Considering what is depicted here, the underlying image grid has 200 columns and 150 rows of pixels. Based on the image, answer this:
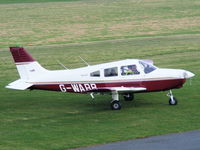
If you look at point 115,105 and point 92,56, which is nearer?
point 115,105

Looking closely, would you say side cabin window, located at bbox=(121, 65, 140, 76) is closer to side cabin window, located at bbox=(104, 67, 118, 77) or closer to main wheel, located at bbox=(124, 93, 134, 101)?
side cabin window, located at bbox=(104, 67, 118, 77)

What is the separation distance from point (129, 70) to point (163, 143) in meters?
5.60

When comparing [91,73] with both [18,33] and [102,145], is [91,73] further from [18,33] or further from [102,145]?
[18,33]

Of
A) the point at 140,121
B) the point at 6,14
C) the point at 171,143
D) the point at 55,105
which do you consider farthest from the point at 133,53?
the point at 6,14

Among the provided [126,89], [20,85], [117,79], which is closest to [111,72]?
[117,79]

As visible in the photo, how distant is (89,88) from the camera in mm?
22672

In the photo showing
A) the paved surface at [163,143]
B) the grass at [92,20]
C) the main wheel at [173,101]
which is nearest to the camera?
the paved surface at [163,143]

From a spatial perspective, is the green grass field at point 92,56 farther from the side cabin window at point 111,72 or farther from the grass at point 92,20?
the side cabin window at point 111,72

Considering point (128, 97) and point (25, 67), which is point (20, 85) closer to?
point (25, 67)

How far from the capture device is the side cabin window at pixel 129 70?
22.6 meters

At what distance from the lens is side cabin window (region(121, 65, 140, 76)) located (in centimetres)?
2264

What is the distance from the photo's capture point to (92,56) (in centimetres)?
3916

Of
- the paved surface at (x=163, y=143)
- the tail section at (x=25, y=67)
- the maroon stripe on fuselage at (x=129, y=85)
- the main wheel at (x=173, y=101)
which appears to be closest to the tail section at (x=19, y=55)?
the tail section at (x=25, y=67)

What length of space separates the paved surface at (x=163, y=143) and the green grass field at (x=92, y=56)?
0.55m
